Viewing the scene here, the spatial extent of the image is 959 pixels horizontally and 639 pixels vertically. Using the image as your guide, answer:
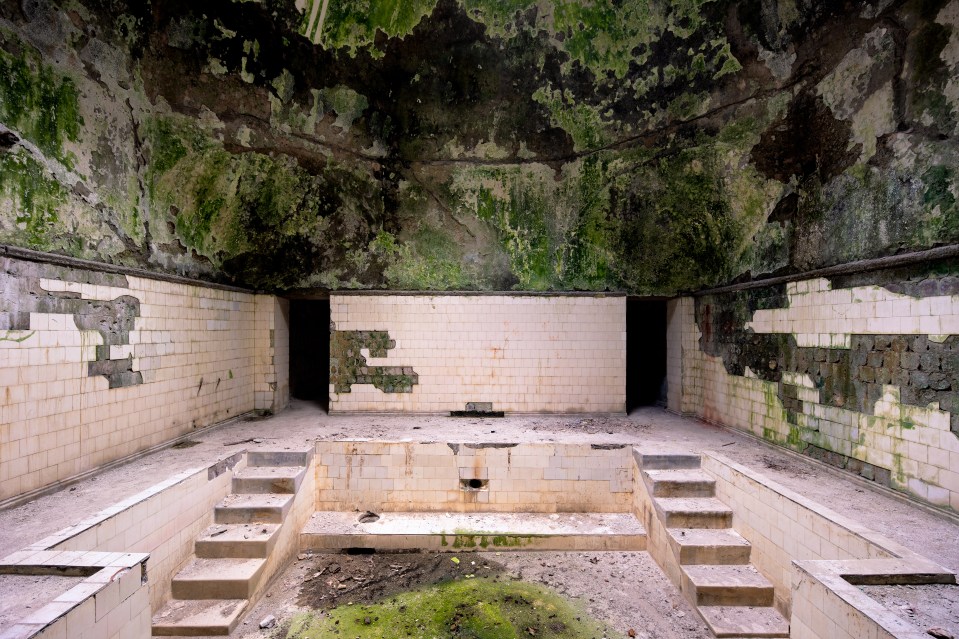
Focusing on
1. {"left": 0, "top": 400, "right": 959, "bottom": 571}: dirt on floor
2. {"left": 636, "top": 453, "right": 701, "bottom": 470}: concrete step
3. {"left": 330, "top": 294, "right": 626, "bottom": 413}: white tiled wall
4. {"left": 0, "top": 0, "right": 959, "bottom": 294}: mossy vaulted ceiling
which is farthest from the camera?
{"left": 330, "top": 294, "right": 626, "bottom": 413}: white tiled wall

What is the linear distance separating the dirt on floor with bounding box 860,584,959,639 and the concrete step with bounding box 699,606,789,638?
1.44 m

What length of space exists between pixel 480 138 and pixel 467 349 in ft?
12.3

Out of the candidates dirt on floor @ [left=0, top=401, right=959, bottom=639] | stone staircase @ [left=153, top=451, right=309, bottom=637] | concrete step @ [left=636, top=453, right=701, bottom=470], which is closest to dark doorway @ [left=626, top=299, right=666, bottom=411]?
dirt on floor @ [left=0, top=401, right=959, bottom=639]

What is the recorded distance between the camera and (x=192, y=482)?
14.7 feet

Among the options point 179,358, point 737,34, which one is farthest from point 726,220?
point 179,358

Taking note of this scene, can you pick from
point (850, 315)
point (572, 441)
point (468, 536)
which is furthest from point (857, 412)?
point (468, 536)

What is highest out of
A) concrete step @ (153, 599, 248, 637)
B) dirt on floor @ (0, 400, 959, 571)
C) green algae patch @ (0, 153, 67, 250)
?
green algae patch @ (0, 153, 67, 250)

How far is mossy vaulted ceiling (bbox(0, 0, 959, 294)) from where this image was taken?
409 cm

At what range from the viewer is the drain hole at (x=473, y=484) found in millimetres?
5859

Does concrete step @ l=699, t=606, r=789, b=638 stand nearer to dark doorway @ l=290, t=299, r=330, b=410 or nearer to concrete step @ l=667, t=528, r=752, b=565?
concrete step @ l=667, t=528, r=752, b=565

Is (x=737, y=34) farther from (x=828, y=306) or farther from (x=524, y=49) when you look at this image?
(x=828, y=306)

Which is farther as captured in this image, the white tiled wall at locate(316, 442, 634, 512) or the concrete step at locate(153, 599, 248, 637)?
the white tiled wall at locate(316, 442, 634, 512)

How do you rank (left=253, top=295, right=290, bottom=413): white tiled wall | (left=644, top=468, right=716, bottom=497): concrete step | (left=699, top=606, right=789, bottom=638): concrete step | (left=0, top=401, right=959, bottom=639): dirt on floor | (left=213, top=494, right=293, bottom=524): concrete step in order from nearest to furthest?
(left=0, top=401, right=959, bottom=639): dirt on floor → (left=699, top=606, right=789, bottom=638): concrete step → (left=213, top=494, right=293, bottom=524): concrete step → (left=644, top=468, right=716, bottom=497): concrete step → (left=253, top=295, right=290, bottom=413): white tiled wall

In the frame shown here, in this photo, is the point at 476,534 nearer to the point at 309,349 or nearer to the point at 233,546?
the point at 233,546
